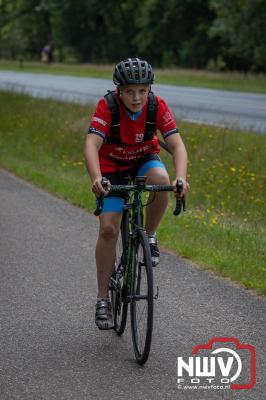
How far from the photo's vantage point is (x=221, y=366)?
19.0ft

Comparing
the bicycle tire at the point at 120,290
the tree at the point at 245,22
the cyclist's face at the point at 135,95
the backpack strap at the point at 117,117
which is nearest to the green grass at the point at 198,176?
the bicycle tire at the point at 120,290

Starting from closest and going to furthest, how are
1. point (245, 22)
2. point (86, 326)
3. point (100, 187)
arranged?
1. point (100, 187)
2. point (86, 326)
3. point (245, 22)

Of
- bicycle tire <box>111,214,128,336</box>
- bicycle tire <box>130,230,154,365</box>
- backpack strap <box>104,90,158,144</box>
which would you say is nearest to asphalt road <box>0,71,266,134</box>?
bicycle tire <box>111,214,128,336</box>

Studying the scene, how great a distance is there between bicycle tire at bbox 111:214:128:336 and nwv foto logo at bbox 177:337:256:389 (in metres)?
0.53

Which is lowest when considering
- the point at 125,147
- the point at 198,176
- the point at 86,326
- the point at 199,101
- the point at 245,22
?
the point at 199,101

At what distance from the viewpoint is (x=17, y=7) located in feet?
313

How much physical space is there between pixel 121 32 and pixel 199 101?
56655mm

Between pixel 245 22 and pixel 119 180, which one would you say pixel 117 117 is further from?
pixel 245 22

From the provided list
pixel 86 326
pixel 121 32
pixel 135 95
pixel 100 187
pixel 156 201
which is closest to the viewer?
pixel 100 187

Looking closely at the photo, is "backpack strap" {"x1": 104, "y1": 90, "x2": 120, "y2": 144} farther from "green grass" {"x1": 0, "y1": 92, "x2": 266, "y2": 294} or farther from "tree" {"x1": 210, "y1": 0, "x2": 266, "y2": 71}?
"tree" {"x1": 210, "y1": 0, "x2": 266, "y2": 71}

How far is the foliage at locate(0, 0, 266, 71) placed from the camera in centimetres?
7025

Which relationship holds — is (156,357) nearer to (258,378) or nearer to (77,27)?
(258,378)

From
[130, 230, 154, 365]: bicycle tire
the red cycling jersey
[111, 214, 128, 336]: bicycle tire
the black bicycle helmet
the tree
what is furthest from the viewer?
the tree

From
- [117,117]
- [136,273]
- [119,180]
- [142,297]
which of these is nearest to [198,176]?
[119,180]
